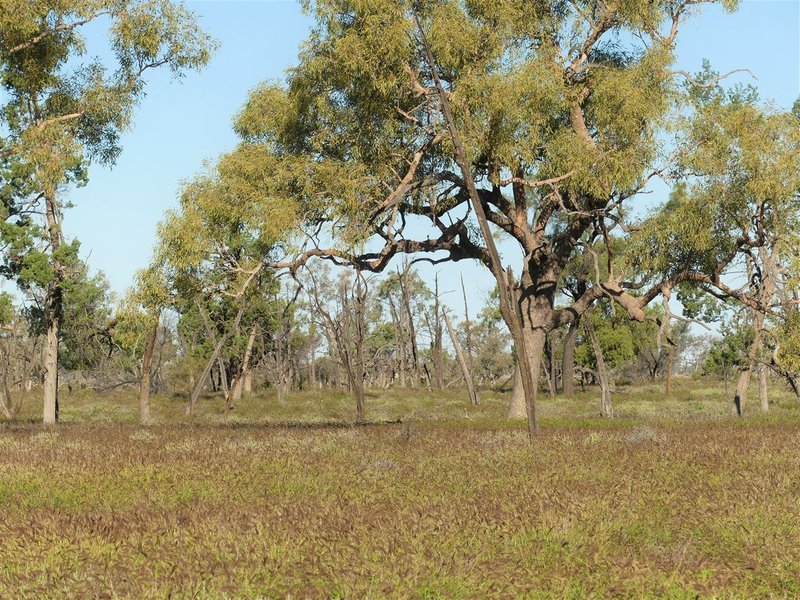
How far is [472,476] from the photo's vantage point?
38.3ft

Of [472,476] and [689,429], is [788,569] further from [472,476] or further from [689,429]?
[689,429]

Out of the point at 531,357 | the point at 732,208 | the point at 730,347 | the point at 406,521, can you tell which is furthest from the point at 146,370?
the point at 730,347

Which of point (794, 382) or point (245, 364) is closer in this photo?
point (794, 382)

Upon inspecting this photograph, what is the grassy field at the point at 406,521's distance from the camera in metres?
6.09

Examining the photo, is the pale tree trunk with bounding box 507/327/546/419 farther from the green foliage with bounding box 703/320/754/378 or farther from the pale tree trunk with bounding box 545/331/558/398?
the pale tree trunk with bounding box 545/331/558/398

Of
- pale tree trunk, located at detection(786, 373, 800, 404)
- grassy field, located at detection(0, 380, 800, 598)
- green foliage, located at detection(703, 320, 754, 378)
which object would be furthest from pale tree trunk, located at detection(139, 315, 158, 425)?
green foliage, located at detection(703, 320, 754, 378)

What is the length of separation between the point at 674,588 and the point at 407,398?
5319 centimetres

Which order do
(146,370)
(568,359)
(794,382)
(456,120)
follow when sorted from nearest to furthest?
(456,120)
(146,370)
(794,382)
(568,359)

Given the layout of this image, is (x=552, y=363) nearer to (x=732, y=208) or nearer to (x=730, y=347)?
(x=730, y=347)

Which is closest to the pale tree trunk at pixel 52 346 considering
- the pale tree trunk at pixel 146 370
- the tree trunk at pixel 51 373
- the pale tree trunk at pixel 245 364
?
the tree trunk at pixel 51 373

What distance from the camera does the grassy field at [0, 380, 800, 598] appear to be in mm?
6086

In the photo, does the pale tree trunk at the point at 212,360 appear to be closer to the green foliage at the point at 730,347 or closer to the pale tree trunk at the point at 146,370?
the pale tree trunk at the point at 146,370

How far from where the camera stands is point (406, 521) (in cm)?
788

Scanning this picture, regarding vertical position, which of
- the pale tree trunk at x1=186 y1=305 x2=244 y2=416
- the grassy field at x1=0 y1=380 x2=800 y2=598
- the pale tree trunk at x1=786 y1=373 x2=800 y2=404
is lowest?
the grassy field at x1=0 y1=380 x2=800 y2=598
